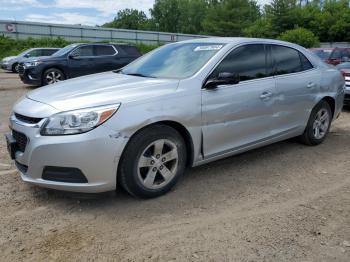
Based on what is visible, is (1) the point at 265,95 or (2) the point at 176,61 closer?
(2) the point at 176,61

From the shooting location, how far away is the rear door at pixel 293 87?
4953 mm

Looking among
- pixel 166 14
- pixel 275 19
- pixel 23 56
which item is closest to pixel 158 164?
pixel 23 56

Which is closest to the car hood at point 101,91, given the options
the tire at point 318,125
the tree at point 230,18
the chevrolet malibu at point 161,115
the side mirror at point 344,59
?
the chevrolet malibu at point 161,115

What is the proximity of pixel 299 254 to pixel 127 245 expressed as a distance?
1.33 meters

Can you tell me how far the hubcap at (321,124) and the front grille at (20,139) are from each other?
13.1 feet

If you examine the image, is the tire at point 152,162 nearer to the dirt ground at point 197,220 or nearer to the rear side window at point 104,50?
the dirt ground at point 197,220

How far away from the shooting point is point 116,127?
11.2ft

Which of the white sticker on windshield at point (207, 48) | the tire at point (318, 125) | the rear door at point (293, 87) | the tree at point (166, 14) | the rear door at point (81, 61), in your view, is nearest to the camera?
the white sticker on windshield at point (207, 48)

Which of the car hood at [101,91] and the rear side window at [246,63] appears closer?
the car hood at [101,91]

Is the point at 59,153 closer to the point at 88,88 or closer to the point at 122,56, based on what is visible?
the point at 88,88

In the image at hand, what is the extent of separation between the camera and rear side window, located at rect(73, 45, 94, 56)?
44.2 feet

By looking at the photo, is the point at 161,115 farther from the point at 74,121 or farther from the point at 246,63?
the point at 246,63

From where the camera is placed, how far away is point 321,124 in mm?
5840

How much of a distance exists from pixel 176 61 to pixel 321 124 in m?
2.61
